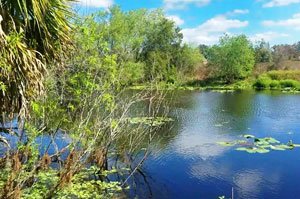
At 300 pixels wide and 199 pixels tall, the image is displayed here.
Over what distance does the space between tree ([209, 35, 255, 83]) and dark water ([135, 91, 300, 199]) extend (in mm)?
41101

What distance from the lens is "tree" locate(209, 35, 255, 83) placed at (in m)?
66.2

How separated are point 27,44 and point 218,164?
9.52 m

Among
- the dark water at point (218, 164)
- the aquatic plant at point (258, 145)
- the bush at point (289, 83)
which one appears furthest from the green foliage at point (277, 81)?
the aquatic plant at point (258, 145)

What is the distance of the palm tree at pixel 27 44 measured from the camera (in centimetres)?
714

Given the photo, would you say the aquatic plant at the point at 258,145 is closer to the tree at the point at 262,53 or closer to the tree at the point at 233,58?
the tree at the point at 233,58

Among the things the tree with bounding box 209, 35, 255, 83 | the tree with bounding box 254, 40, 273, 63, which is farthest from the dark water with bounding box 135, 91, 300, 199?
the tree with bounding box 254, 40, 273, 63

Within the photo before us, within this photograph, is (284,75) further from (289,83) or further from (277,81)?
(289,83)

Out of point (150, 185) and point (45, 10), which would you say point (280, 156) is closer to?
point (150, 185)

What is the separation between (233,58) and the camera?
6638 centimetres

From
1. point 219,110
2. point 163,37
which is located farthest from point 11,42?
point 163,37

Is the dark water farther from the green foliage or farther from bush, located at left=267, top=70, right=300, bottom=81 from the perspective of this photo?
bush, located at left=267, top=70, right=300, bottom=81

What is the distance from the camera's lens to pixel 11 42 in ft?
23.0

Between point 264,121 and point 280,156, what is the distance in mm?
8932

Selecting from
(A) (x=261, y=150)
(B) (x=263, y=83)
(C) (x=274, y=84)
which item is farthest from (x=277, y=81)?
(A) (x=261, y=150)
